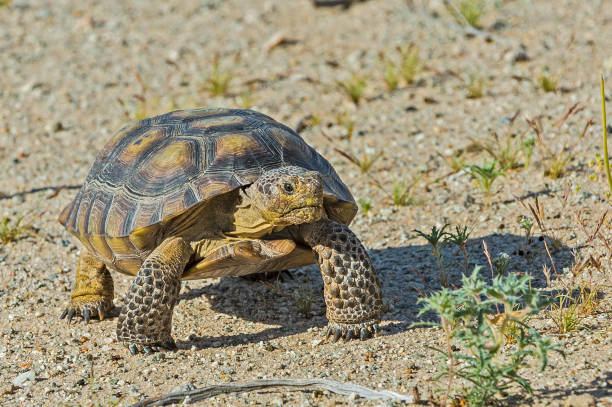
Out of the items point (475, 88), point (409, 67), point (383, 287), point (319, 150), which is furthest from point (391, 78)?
point (383, 287)

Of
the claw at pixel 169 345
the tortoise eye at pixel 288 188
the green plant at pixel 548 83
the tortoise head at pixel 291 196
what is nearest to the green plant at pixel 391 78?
the green plant at pixel 548 83

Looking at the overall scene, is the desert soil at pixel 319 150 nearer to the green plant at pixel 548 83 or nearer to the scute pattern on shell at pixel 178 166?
the green plant at pixel 548 83

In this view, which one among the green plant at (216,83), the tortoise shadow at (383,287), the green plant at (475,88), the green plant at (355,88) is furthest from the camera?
the green plant at (216,83)

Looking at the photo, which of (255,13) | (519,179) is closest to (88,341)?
(519,179)

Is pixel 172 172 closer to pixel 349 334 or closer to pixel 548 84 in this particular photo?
pixel 349 334

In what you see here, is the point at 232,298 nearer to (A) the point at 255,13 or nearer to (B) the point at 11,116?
(B) the point at 11,116

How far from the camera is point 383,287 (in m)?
4.83

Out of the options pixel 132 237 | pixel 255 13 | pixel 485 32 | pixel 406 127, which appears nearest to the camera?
pixel 132 237

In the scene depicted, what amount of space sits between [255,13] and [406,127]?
4.43 metres

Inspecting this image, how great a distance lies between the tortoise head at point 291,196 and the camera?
3.81m

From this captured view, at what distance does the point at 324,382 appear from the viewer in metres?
3.36

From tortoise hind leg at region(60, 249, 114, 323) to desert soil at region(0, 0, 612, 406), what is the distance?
0.11 metres

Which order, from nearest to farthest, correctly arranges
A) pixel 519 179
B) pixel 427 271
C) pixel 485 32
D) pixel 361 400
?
1. pixel 361 400
2. pixel 427 271
3. pixel 519 179
4. pixel 485 32

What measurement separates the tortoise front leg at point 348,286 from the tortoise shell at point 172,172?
341 mm
